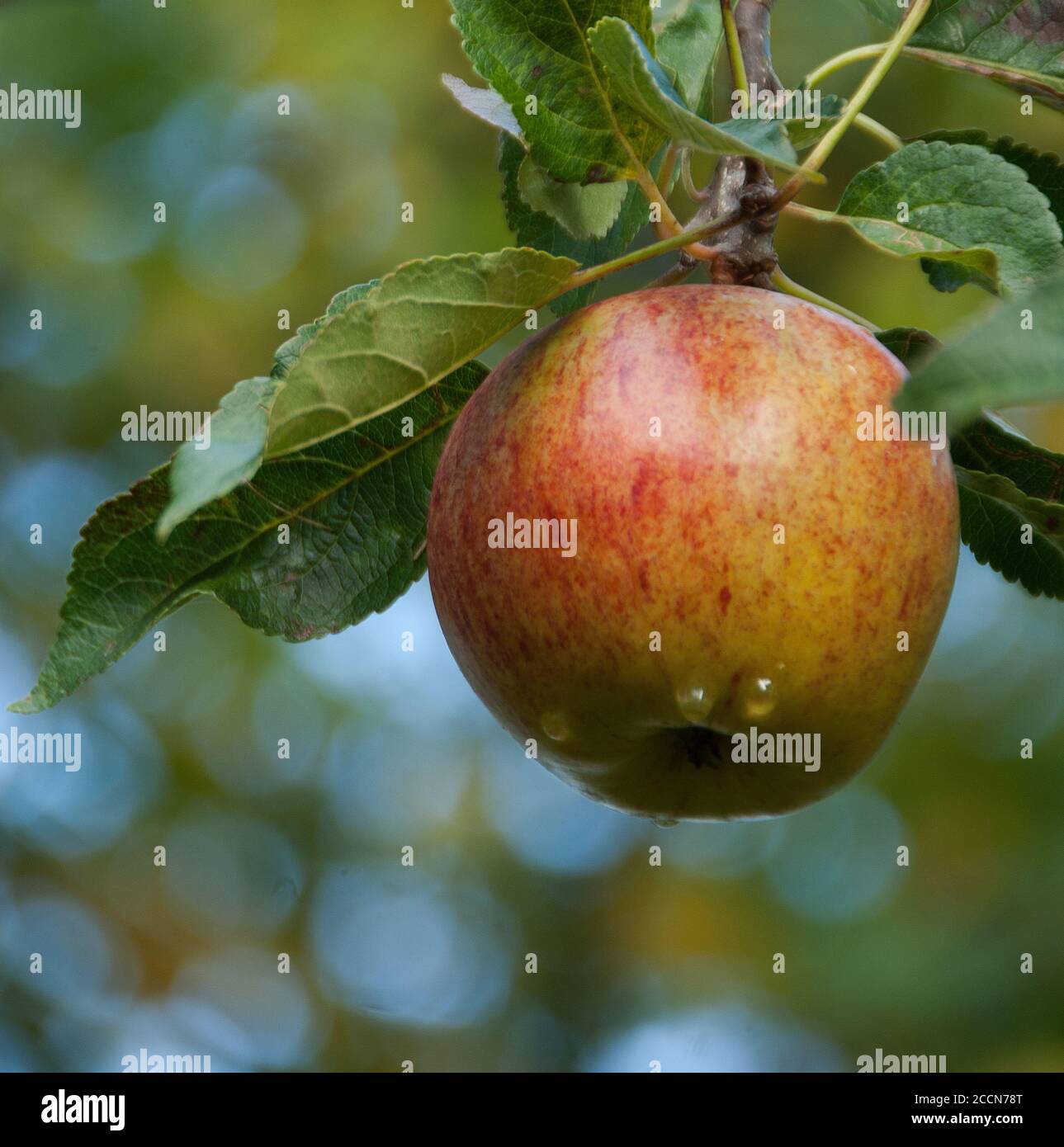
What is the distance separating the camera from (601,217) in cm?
105

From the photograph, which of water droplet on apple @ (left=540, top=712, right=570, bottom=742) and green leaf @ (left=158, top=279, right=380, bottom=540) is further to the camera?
water droplet on apple @ (left=540, top=712, right=570, bottom=742)

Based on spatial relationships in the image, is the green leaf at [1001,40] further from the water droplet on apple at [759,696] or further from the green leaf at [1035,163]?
the water droplet on apple at [759,696]

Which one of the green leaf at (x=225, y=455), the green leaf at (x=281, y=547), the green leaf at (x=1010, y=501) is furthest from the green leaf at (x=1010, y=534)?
the green leaf at (x=225, y=455)

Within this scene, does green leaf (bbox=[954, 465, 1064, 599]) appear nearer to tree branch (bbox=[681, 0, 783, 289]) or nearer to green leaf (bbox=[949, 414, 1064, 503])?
green leaf (bbox=[949, 414, 1064, 503])

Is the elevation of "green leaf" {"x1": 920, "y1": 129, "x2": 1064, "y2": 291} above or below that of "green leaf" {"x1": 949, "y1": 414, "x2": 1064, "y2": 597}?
above

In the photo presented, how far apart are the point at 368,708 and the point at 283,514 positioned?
2155mm

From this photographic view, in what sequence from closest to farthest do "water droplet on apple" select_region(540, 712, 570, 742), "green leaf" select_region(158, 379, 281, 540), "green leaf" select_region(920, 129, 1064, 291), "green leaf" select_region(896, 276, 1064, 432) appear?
1. "green leaf" select_region(896, 276, 1064, 432)
2. "green leaf" select_region(158, 379, 281, 540)
3. "water droplet on apple" select_region(540, 712, 570, 742)
4. "green leaf" select_region(920, 129, 1064, 291)

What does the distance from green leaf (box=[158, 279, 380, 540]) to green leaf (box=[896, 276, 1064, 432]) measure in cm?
34

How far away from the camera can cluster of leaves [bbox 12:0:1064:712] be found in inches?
29.9

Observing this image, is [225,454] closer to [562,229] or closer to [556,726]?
[556,726]

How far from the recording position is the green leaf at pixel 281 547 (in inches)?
34.5

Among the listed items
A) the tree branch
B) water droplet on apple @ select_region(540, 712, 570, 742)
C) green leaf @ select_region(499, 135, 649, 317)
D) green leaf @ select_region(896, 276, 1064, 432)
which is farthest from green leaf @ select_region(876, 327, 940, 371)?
green leaf @ select_region(896, 276, 1064, 432)

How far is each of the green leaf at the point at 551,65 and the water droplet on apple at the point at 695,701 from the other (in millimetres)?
371

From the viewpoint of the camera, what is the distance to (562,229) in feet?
3.60
